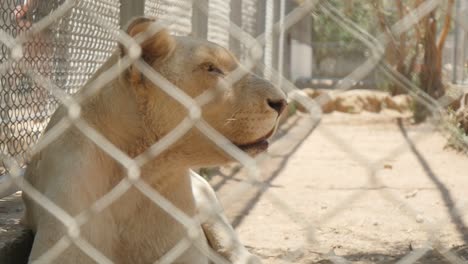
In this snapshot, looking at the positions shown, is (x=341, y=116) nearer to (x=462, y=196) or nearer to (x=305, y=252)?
(x=462, y=196)

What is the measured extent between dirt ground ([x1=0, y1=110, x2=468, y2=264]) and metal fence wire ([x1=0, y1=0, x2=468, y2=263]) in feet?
0.40

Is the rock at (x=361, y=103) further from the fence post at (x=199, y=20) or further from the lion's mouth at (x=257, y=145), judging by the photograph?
the lion's mouth at (x=257, y=145)

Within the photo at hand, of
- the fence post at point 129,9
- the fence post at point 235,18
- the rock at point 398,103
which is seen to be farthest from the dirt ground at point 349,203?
the rock at point 398,103

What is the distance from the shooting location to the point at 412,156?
7059 mm

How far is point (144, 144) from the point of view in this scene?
2365 millimetres

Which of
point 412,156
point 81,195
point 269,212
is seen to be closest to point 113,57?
point 81,195

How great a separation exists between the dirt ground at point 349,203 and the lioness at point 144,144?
0.99 ft

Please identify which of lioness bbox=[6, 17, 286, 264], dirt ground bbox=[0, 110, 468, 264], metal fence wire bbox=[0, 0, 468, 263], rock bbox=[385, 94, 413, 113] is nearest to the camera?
metal fence wire bbox=[0, 0, 468, 263]

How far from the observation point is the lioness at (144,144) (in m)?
2.26

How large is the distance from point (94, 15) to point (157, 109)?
1.82 m

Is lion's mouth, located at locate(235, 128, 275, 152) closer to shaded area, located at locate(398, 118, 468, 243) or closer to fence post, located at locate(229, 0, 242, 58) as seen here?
shaded area, located at locate(398, 118, 468, 243)

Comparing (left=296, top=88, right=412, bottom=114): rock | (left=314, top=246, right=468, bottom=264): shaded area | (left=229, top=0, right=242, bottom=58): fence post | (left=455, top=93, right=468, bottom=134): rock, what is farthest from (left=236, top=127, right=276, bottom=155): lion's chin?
(left=296, top=88, right=412, bottom=114): rock

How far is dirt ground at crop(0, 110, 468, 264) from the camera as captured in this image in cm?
337

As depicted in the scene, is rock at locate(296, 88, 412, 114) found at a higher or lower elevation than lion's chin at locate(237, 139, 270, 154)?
lower
